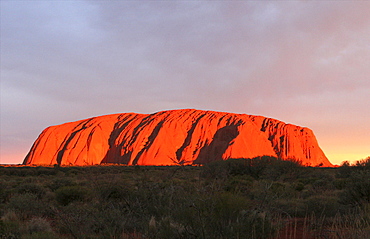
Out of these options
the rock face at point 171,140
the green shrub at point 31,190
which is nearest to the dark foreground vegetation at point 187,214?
the green shrub at point 31,190

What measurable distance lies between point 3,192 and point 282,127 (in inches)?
3229

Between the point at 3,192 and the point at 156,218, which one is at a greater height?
the point at 156,218

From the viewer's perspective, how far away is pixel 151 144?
73.2 m

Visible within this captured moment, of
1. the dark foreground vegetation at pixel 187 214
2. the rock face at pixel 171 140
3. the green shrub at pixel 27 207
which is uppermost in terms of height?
the rock face at pixel 171 140

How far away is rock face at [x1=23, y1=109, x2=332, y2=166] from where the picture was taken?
236ft

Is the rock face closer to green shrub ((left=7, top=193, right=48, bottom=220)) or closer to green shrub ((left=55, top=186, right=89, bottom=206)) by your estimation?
green shrub ((left=55, top=186, right=89, bottom=206))

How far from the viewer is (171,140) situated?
75875 millimetres

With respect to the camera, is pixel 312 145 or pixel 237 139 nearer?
pixel 237 139

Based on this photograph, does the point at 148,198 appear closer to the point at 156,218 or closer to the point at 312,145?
the point at 156,218

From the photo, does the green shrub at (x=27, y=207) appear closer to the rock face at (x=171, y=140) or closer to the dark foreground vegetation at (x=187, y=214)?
the dark foreground vegetation at (x=187, y=214)

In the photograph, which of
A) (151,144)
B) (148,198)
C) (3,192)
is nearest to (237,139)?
(151,144)

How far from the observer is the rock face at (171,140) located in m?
71.9

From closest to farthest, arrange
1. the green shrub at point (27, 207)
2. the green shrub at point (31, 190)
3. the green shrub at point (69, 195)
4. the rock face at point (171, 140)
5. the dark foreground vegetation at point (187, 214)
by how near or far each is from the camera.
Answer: the dark foreground vegetation at point (187, 214) < the green shrub at point (27, 207) < the green shrub at point (69, 195) < the green shrub at point (31, 190) < the rock face at point (171, 140)

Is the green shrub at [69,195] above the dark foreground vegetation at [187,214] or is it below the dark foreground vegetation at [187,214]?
below
